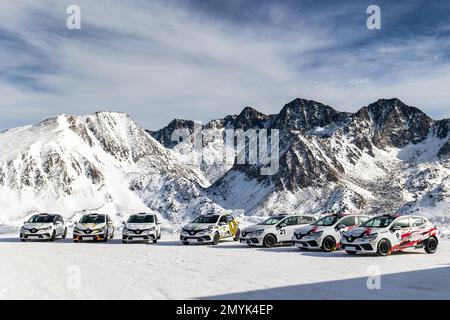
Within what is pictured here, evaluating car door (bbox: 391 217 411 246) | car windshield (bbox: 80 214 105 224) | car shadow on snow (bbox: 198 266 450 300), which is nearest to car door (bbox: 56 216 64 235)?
car windshield (bbox: 80 214 105 224)

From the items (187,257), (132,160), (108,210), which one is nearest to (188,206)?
(108,210)

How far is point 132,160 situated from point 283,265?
179948 mm

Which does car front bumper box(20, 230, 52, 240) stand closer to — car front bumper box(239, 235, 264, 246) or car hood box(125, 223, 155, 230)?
car hood box(125, 223, 155, 230)

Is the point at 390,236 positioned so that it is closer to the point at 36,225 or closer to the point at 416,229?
the point at 416,229

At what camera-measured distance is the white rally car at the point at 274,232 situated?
24922mm

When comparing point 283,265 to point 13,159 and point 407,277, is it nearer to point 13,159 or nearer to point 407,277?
point 407,277

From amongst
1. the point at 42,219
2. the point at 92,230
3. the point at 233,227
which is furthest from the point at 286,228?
the point at 42,219

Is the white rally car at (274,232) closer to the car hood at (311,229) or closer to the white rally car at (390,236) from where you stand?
the car hood at (311,229)

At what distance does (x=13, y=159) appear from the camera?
130 m

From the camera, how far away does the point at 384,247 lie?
66.2ft

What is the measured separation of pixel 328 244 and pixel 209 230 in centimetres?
646

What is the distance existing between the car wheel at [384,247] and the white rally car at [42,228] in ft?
58.4

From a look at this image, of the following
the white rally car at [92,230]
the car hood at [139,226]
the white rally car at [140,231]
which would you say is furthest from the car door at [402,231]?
the white rally car at [92,230]

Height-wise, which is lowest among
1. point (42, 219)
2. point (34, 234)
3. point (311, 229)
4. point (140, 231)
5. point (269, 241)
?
point (269, 241)
